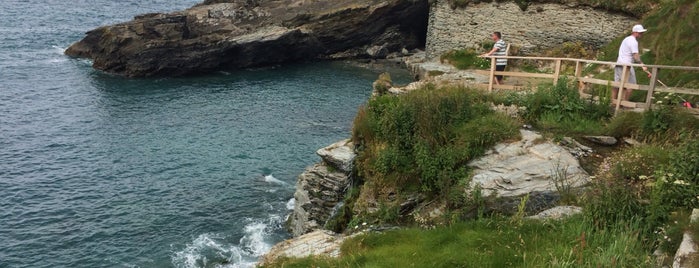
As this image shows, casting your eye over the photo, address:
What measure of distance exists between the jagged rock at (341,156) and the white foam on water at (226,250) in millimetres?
4389

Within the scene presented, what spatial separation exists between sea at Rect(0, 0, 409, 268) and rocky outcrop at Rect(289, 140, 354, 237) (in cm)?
271

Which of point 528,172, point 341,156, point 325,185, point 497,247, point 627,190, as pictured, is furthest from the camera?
point 325,185

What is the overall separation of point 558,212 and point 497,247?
2.00 m

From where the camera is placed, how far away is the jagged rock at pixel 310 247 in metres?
13.1

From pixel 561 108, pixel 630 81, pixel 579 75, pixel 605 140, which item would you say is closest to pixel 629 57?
pixel 630 81

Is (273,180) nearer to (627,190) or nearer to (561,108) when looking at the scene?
(561,108)

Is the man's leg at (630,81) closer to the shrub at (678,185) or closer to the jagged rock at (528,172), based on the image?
the jagged rock at (528,172)

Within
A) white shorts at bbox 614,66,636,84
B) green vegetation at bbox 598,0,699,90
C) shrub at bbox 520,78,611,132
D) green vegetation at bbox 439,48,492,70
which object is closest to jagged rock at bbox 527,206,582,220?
shrub at bbox 520,78,611,132

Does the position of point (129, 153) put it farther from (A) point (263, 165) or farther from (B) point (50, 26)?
(B) point (50, 26)

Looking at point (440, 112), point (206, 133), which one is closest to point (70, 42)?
point (206, 133)

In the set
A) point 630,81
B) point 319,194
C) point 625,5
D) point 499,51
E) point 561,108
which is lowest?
point 319,194

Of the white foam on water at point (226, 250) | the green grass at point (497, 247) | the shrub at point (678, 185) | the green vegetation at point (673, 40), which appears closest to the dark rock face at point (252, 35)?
the green vegetation at point (673, 40)

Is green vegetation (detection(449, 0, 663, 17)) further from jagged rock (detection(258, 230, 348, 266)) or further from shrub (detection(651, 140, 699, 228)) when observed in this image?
jagged rock (detection(258, 230, 348, 266))

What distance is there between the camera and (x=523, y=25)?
36281 mm
